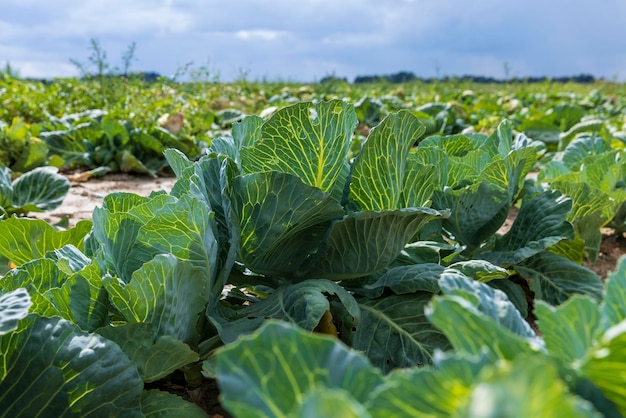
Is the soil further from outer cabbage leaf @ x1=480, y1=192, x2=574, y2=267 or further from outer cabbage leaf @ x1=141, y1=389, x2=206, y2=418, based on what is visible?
outer cabbage leaf @ x1=480, y1=192, x2=574, y2=267

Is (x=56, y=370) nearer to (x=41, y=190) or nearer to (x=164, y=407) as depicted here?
(x=164, y=407)

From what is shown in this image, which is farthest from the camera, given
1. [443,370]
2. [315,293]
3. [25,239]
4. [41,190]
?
[41,190]

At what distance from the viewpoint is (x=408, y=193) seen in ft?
6.14

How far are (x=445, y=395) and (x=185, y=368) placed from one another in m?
1.19

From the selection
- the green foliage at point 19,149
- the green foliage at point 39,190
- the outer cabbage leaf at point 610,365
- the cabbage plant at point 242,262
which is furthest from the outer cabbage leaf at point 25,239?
the green foliage at point 19,149

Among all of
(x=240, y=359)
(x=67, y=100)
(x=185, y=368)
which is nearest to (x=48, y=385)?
(x=185, y=368)

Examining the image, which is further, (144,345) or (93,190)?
(93,190)

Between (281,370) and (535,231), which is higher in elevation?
(281,370)

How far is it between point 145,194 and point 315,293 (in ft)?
10.7

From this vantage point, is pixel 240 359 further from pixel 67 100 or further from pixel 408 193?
pixel 67 100

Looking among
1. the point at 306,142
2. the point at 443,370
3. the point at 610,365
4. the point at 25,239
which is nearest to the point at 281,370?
the point at 443,370

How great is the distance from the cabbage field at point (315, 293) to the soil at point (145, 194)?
0.01m


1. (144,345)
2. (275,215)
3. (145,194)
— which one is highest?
(275,215)

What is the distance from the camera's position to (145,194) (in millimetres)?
4574
